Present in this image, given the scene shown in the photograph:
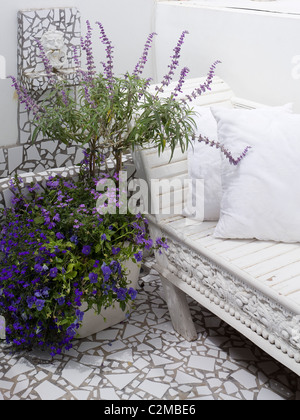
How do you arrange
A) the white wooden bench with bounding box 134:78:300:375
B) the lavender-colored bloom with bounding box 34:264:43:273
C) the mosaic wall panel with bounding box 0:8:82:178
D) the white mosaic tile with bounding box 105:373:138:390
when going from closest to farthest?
the white wooden bench with bounding box 134:78:300:375 < the lavender-colored bloom with bounding box 34:264:43:273 < the white mosaic tile with bounding box 105:373:138:390 < the mosaic wall panel with bounding box 0:8:82:178

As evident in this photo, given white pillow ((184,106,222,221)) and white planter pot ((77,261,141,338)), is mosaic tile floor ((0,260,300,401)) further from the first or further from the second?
white pillow ((184,106,222,221))

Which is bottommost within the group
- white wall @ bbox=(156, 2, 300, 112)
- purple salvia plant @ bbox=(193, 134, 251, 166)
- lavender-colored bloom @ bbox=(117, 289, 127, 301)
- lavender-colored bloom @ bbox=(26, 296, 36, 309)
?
lavender-colored bloom @ bbox=(117, 289, 127, 301)

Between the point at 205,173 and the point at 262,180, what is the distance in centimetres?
28

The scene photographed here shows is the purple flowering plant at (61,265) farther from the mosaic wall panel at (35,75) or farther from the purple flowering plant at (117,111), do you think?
the mosaic wall panel at (35,75)

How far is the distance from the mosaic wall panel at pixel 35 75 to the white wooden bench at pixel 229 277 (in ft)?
1.74

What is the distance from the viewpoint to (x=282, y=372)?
2.16 meters

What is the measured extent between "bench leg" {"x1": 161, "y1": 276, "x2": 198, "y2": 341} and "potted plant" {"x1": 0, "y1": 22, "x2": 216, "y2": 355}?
0.61 feet

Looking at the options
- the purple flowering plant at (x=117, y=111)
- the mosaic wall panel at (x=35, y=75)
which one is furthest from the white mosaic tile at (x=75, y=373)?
the mosaic wall panel at (x=35, y=75)

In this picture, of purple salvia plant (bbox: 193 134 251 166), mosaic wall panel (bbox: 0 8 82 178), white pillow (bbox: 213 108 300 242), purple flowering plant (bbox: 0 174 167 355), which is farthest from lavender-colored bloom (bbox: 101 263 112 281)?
mosaic wall panel (bbox: 0 8 82 178)

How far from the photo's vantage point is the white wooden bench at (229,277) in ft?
5.97

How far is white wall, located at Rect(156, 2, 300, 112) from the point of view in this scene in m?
2.48

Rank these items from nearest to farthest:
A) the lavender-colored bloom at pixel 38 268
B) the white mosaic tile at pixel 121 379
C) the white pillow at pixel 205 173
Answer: the lavender-colored bloom at pixel 38 268 < the white mosaic tile at pixel 121 379 < the white pillow at pixel 205 173

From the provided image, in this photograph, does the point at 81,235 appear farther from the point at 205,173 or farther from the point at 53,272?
the point at 205,173
